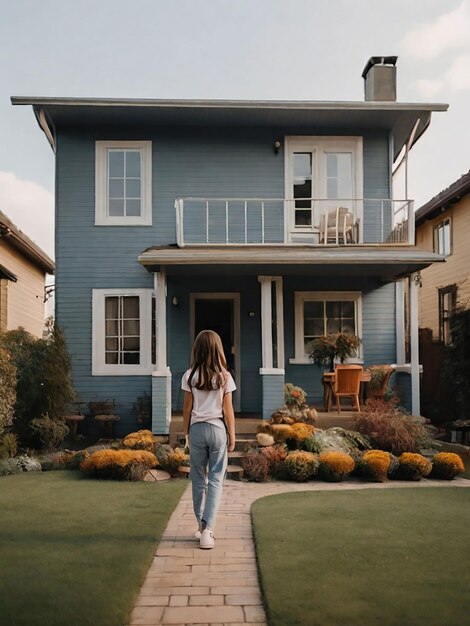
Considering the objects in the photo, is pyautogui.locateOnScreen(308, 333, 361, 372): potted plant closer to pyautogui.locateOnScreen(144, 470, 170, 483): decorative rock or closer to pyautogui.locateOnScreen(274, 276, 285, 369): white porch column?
pyautogui.locateOnScreen(274, 276, 285, 369): white porch column

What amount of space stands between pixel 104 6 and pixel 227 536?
11.1 metres

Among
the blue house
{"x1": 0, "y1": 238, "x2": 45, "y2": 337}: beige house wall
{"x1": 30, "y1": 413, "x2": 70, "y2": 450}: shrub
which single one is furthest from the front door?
{"x1": 0, "y1": 238, "x2": 45, "y2": 337}: beige house wall

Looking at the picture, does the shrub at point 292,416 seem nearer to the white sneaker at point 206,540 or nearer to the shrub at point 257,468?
the shrub at point 257,468

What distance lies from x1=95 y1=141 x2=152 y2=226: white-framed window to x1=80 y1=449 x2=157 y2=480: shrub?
5618 millimetres

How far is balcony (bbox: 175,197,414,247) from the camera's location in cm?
1249

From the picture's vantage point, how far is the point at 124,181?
12.8m

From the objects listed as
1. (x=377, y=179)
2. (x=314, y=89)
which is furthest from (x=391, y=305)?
(x=314, y=89)

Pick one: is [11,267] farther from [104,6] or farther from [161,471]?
[161,471]

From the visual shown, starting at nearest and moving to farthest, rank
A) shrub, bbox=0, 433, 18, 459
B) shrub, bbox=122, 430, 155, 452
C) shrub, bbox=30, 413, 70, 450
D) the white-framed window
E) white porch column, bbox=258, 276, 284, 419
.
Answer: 1. shrub, bbox=0, 433, 18, 459
2. shrub, bbox=122, 430, 155, 452
3. shrub, bbox=30, 413, 70, 450
4. white porch column, bbox=258, 276, 284, 419
5. the white-framed window

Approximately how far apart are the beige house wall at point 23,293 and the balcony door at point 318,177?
749cm

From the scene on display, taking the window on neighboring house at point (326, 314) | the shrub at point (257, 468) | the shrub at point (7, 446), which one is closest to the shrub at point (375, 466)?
the shrub at point (257, 468)

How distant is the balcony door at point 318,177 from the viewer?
12.8 metres

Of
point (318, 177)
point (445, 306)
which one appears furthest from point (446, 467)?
point (445, 306)

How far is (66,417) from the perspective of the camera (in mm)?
11312
